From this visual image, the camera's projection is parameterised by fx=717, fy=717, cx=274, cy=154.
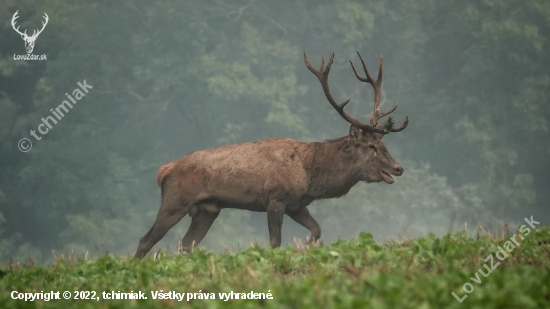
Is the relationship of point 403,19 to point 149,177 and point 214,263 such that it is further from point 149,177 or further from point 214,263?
point 214,263

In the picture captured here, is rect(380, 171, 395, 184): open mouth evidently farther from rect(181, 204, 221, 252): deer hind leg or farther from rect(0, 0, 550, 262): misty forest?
rect(0, 0, 550, 262): misty forest

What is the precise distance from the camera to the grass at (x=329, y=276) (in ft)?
14.6

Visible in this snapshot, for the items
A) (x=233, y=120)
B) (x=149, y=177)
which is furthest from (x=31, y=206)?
(x=233, y=120)

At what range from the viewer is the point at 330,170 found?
9234mm

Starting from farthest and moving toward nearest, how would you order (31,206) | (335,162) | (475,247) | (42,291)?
(31,206) < (335,162) < (475,247) < (42,291)

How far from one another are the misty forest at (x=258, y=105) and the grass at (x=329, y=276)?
1904cm

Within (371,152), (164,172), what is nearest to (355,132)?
(371,152)

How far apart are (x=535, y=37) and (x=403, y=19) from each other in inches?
211

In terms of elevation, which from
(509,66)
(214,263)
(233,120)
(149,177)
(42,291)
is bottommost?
(42,291)

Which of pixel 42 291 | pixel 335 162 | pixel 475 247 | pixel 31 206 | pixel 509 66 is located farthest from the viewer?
pixel 509 66

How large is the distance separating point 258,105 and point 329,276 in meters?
22.8

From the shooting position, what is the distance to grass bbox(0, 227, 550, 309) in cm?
446

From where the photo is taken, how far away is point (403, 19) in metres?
30.2

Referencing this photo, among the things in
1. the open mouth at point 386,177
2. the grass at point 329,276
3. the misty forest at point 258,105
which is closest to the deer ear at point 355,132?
the open mouth at point 386,177
